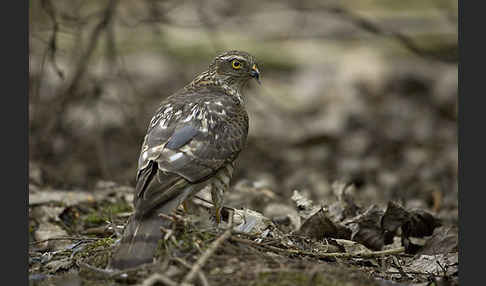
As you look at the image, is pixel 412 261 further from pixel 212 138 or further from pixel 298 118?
pixel 298 118

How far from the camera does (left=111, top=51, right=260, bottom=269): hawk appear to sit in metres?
3.95

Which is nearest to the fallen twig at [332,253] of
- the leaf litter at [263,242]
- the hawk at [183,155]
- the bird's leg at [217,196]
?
the leaf litter at [263,242]

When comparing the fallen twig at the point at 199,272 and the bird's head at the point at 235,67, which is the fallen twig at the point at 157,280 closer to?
the fallen twig at the point at 199,272

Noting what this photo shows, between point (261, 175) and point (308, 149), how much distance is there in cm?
142

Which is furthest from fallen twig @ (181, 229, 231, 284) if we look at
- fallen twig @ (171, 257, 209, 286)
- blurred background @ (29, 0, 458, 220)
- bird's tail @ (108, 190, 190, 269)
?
blurred background @ (29, 0, 458, 220)

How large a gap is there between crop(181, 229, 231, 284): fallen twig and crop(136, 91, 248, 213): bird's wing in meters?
0.50

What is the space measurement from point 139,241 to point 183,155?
0.83 metres

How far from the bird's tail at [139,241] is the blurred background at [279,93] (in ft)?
8.26

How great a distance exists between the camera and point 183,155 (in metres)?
4.50

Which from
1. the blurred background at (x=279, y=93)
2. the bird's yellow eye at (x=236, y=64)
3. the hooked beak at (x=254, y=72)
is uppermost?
the bird's yellow eye at (x=236, y=64)

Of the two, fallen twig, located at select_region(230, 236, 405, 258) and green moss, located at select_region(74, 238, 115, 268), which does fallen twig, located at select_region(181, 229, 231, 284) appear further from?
green moss, located at select_region(74, 238, 115, 268)

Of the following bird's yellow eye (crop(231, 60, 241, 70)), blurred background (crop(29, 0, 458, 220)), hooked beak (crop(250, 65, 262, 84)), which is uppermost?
bird's yellow eye (crop(231, 60, 241, 70))

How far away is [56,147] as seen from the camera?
346 inches

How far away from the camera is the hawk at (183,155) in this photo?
3947 millimetres
